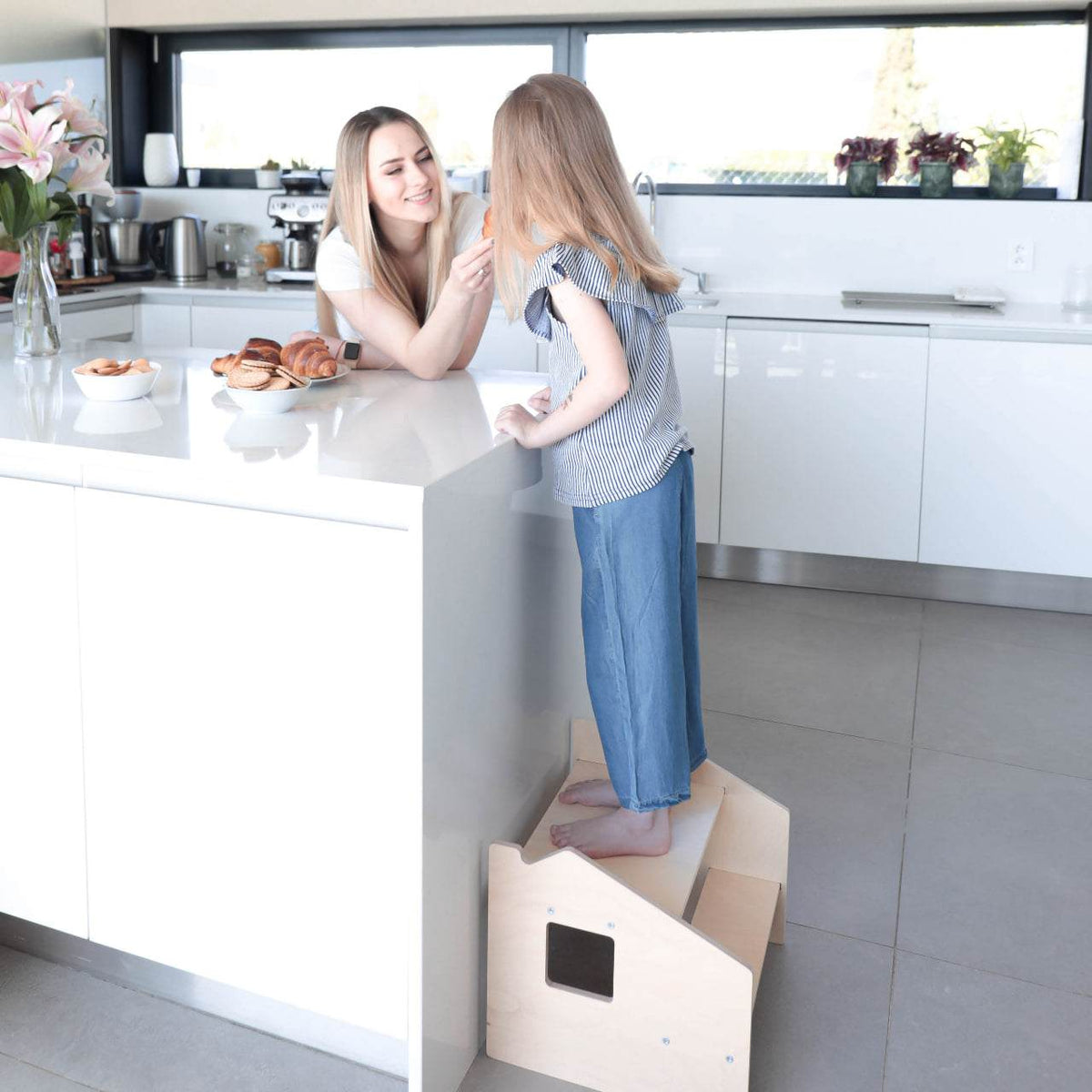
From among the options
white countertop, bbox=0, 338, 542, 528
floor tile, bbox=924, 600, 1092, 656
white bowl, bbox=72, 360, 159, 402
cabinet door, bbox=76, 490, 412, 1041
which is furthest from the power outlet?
cabinet door, bbox=76, 490, 412, 1041

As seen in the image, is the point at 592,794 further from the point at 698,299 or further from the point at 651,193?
the point at 651,193

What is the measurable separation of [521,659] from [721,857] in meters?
0.50

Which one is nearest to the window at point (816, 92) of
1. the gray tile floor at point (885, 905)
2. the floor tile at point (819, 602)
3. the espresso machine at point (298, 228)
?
the espresso machine at point (298, 228)

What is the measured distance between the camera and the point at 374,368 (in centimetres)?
214

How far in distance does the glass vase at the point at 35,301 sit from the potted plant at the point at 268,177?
2.40 m

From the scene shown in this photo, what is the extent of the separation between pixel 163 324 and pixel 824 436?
2.27 metres

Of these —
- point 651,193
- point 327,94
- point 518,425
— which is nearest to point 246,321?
point 327,94

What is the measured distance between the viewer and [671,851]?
5.74 ft

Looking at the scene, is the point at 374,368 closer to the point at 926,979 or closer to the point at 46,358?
the point at 46,358

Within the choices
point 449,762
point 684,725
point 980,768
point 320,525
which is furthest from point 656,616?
point 980,768

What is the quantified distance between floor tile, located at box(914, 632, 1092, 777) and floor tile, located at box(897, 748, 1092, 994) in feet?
0.27

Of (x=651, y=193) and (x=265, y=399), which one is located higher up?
(x=651, y=193)

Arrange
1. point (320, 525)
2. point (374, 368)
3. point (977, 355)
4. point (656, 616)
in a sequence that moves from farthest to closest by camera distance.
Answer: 1. point (977, 355)
2. point (374, 368)
3. point (656, 616)
4. point (320, 525)

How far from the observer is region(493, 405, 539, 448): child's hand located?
158cm
